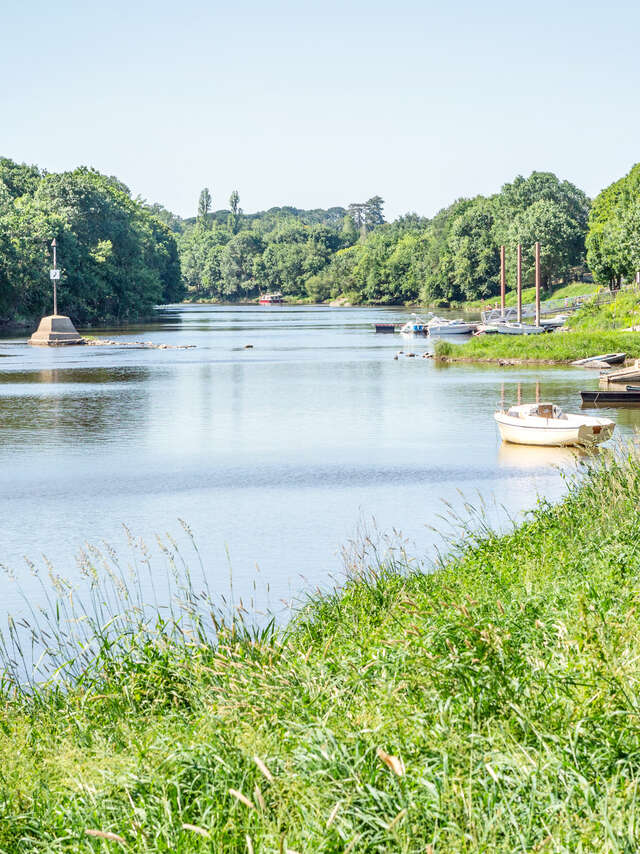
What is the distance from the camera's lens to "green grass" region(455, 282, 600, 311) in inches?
4405

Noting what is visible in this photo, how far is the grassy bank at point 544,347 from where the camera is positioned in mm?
53969

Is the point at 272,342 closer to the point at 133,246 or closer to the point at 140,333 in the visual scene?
the point at 140,333

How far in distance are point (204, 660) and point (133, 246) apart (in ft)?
358

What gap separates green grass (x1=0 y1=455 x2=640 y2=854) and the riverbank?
46.7 m

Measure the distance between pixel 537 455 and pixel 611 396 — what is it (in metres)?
12.1

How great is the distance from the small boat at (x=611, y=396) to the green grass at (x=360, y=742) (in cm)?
2854

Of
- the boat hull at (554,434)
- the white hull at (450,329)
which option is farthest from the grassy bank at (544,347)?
the boat hull at (554,434)

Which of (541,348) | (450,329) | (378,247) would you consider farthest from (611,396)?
(378,247)

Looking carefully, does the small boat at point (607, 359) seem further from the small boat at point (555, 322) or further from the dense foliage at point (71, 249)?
the dense foliage at point (71, 249)

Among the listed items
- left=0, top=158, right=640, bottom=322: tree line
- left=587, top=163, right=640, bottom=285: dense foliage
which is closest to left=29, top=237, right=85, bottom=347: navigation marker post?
left=0, top=158, right=640, bottom=322: tree line

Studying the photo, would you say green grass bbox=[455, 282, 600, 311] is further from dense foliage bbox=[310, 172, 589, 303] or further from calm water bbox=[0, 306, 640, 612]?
calm water bbox=[0, 306, 640, 612]

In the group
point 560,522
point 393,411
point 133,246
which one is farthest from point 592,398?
point 133,246

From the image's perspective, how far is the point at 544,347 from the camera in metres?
56.0

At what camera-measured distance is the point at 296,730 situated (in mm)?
5953
